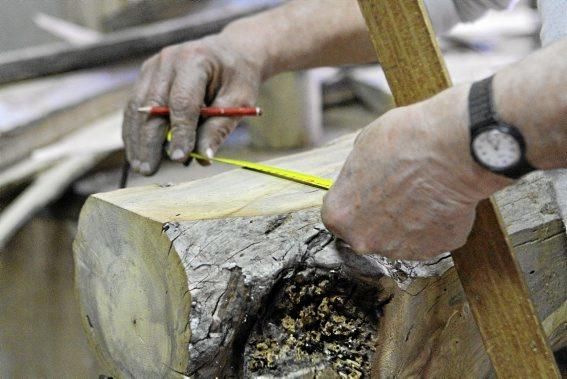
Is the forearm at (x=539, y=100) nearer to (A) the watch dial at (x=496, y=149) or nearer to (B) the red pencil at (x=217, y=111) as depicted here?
(A) the watch dial at (x=496, y=149)

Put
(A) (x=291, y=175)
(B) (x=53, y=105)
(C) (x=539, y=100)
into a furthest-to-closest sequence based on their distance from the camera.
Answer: (B) (x=53, y=105) → (A) (x=291, y=175) → (C) (x=539, y=100)

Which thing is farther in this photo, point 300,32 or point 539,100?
point 300,32

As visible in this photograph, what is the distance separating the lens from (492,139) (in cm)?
95

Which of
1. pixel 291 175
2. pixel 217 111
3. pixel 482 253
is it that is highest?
pixel 217 111

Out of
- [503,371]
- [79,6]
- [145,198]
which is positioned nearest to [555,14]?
[503,371]

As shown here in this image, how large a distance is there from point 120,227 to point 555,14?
33.6 inches

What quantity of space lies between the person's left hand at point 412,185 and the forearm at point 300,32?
76 cm

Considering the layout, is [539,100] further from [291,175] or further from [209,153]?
[209,153]

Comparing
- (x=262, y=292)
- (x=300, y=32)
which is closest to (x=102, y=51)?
(x=300, y=32)

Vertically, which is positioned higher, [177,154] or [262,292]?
[177,154]

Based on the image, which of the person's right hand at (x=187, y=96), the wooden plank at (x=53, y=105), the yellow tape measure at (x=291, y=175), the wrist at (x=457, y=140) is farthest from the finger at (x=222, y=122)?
the wooden plank at (x=53, y=105)

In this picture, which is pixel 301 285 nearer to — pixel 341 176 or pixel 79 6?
pixel 341 176

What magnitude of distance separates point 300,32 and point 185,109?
0.38 meters

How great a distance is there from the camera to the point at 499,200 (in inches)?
52.1
